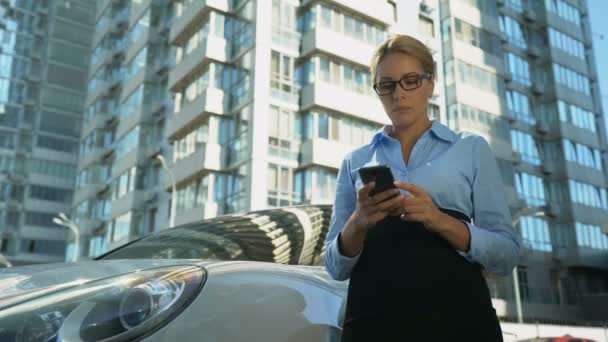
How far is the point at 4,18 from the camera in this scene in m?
48.3

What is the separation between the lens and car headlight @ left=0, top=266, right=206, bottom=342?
1.43 metres

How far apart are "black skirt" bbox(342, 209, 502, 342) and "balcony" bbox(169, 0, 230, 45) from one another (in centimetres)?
2390

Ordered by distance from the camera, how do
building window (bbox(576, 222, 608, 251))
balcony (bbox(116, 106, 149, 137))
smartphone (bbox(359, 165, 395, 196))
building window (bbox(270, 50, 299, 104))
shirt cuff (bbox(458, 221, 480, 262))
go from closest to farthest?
smartphone (bbox(359, 165, 395, 196)) → shirt cuff (bbox(458, 221, 480, 262)) → building window (bbox(270, 50, 299, 104)) → balcony (bbox(116, 106, 149, 137)) → building window (bbox(576, 222, 608, 251))

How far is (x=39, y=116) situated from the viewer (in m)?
47.5

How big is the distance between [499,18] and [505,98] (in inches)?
202

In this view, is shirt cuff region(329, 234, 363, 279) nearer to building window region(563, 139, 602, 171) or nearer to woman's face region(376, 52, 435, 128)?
woman's face region(376, 52, 435, 128)

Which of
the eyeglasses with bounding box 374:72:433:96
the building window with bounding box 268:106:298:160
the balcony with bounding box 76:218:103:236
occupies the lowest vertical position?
the eyeglasses with bounding box 374:72:433:96

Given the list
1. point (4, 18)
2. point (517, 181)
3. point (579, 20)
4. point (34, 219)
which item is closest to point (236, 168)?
point (517, 181)

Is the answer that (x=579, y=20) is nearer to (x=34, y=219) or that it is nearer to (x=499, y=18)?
(x=499, y=18)

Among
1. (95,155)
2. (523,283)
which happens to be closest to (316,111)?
(523,283)

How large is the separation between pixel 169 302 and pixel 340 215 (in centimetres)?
54

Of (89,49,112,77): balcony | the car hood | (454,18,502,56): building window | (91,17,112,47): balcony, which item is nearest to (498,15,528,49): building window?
(454,18,502,56): building window

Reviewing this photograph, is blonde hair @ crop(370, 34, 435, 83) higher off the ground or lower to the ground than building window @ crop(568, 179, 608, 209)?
lower

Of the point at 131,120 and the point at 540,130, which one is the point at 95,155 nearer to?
the point at 131,120
